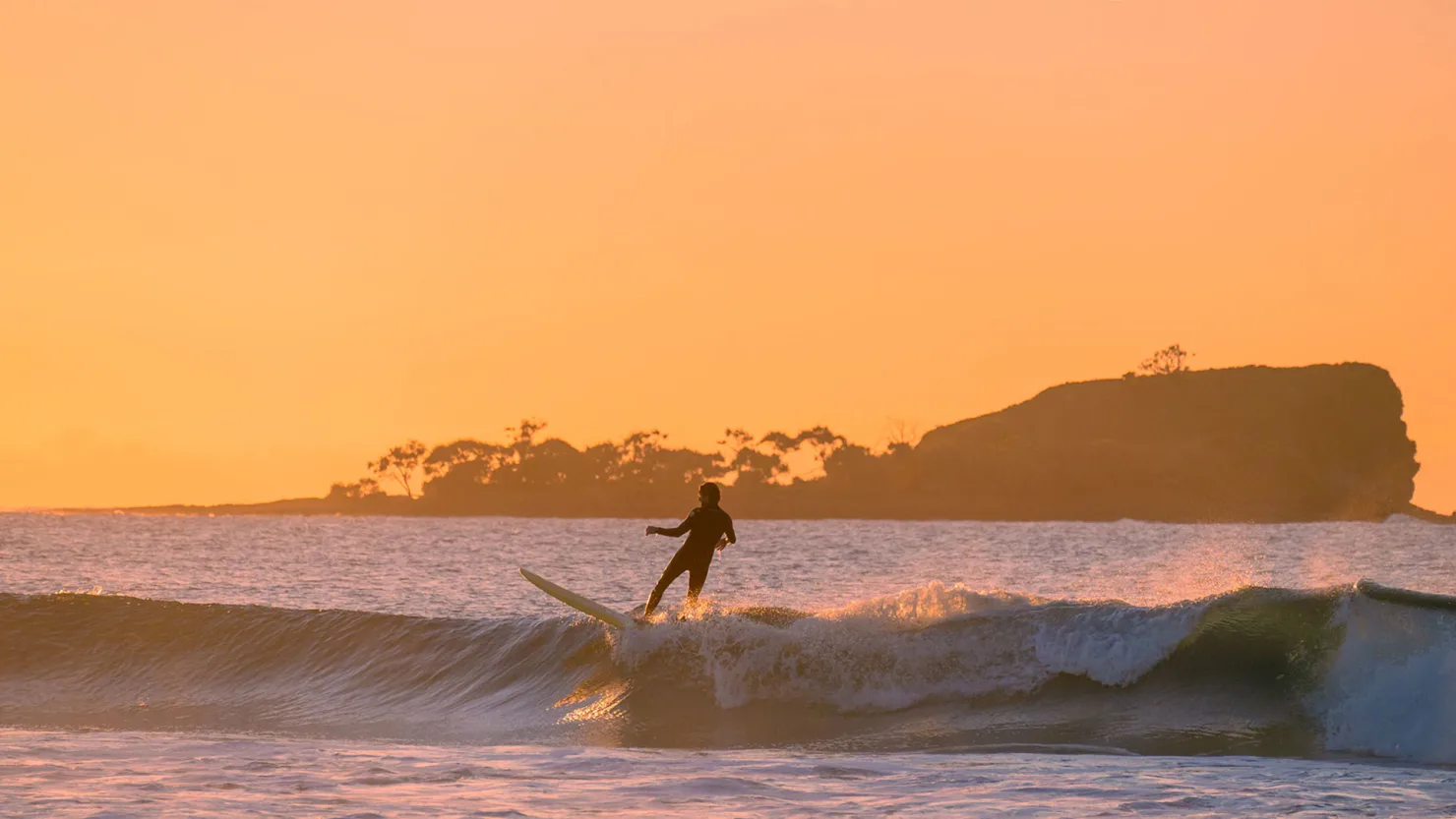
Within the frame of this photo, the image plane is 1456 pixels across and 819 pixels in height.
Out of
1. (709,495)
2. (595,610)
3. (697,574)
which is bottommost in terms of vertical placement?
(595,610)

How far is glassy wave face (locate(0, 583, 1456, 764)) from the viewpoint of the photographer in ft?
45.2

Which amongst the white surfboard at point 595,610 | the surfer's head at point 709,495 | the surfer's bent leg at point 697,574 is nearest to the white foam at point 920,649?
the surfer's bent leg at point 697,574

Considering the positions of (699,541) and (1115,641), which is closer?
(1115,641)

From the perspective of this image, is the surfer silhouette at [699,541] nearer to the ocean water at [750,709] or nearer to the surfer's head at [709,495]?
the surfer's head at [709,495]

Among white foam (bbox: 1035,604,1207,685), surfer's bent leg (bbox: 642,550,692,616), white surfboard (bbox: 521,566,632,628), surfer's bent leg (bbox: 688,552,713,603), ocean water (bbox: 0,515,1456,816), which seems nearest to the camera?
ocean water (bbox: 0,515,1456,816)

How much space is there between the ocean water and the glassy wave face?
32mm

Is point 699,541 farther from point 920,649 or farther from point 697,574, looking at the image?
point 920,649

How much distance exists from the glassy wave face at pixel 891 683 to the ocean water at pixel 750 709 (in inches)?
1.3

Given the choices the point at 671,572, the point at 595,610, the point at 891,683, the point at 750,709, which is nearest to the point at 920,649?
the point at 891,683

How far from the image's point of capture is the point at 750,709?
15859 millimetres

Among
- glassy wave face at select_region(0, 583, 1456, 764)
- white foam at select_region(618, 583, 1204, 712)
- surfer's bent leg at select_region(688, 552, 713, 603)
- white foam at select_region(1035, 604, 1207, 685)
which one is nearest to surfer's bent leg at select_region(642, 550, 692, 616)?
surfer's bent leg at select_region(688, 552, 713, 603)

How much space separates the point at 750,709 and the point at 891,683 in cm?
149

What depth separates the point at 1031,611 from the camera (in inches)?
629

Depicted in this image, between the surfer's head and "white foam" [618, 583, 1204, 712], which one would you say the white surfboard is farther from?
the surfer's head
